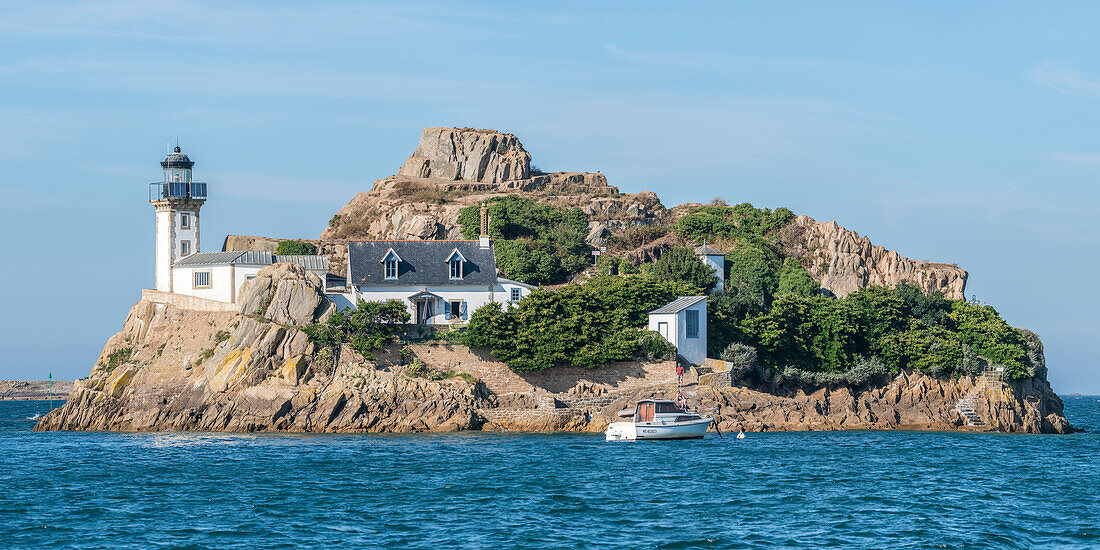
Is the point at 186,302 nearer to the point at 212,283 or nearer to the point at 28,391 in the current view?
the point at 212,283

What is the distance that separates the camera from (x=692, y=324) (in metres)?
61.0

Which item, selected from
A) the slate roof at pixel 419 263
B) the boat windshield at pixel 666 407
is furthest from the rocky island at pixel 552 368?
the boat windshield at pixel 666 407

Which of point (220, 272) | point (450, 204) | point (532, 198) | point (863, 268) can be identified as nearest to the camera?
point (220, 272)

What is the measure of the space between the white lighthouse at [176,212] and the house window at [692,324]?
29.7m

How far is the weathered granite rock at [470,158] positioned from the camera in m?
111

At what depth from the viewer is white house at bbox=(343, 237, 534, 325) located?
64250mm

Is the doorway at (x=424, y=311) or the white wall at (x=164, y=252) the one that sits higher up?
the white wall at (x=164, y=252)


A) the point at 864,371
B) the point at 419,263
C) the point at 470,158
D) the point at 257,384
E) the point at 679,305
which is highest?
the point at 470,158

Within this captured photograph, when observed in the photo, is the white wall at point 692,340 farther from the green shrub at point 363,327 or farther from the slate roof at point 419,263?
the green shrub at point 363,327

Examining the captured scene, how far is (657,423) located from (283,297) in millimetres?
20325

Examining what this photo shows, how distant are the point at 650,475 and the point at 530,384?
17.6m

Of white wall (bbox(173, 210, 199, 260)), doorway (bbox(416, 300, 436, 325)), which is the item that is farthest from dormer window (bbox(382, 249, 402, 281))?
white wall (bbox(173, 210, 199, 260))

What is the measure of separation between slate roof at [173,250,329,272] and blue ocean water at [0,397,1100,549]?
1280 cm

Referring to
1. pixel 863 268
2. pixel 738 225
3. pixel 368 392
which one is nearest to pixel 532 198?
pixel 738 225
